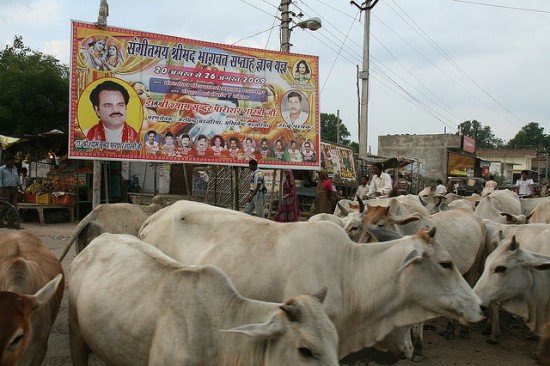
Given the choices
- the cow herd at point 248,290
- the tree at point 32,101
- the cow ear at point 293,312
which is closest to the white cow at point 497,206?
the cow herd at point 248,290

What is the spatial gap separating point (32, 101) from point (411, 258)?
25842mm

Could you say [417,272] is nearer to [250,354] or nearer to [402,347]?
[402,347]

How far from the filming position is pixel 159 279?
339cm

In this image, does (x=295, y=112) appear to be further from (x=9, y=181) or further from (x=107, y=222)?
(x=9, y=181)

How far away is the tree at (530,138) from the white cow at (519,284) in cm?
8792

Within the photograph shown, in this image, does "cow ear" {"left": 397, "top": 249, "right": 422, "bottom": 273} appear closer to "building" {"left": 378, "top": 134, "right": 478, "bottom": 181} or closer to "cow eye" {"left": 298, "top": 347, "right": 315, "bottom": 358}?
"cow eye" {"left": 298, "top": 347, "right": 315, "bottom": 358}

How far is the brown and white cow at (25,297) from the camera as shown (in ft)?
9.66

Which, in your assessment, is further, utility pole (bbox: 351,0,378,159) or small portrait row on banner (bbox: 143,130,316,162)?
utility pole (bbox: 351,0,378,159)

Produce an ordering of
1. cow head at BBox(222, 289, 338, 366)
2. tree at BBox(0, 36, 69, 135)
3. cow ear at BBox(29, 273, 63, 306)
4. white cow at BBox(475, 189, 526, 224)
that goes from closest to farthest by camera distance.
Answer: cow head at BBox(222, 289, 338, 366) < cow ear at BBox(29, 273, 63, 306) < white cow at BBox(475, 189, 526, 224) < tree at BBox(0, 36, 69, 135)

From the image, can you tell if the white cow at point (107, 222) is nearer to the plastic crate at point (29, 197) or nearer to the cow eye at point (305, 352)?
the cow eye at point (305, 352)

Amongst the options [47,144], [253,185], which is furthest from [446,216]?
[47,144]

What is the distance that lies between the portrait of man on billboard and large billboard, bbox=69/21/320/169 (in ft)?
0.06

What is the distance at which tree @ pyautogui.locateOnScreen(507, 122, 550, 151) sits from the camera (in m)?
84.4

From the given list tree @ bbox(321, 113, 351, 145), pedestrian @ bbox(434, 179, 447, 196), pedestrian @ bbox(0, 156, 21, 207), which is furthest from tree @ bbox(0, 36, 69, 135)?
tree @ bbox(321, 113, 351, 145)
